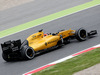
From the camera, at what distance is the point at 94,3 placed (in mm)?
20422

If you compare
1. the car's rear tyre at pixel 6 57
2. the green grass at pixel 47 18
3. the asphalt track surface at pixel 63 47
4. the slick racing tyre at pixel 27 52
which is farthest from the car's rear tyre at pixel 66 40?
the green grass at pixel 47 18

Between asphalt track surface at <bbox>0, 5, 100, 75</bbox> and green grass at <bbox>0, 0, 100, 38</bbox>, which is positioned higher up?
green grass at <bbox>0, 0, 100, 38</bbox>

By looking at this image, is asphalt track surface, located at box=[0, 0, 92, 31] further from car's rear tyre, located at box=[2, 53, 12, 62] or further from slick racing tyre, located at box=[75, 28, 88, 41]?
slick racing tyre, located at box=[75, 28, 88, 41]

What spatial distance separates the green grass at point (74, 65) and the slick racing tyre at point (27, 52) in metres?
1.75

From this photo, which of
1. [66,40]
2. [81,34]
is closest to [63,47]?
[66,40]

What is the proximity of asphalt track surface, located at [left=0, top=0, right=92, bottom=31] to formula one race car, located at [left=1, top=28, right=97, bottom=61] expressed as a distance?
750 centimetres

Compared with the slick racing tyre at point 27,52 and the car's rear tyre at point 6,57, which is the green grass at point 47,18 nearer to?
the car's rear tyre at point 6,57

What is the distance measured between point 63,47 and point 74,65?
3.05 metres

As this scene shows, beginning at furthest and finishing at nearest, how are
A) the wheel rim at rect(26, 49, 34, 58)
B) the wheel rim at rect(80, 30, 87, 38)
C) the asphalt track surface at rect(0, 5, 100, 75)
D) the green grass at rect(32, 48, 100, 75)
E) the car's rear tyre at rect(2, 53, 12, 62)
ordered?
the wheel rim at rect(80, 30, 87, 38)
the car's rear tyre at rect(2, 53, 12, 62)
the wheel rim at rect(26, 49, 34, 58)
the asphalt track surface at rect(0, 5, 100, 75)
the green grass at rect(32, 48, 100, 75)

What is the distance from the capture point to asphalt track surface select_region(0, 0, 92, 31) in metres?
20.0

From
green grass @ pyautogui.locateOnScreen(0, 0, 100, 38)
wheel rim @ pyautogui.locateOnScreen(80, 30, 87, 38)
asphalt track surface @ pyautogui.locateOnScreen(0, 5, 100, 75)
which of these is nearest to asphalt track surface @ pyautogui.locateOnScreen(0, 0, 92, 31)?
green grass @ pyautogui.locateOnScreen(0, 0, 100, 38)

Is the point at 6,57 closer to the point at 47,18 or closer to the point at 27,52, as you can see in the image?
the point at 27,52

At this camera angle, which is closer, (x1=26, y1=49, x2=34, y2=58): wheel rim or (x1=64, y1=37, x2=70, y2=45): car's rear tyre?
(x1=26, y1=49, x2=34, y2=58): wheel rim

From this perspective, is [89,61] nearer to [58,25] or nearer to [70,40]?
[70,40]
